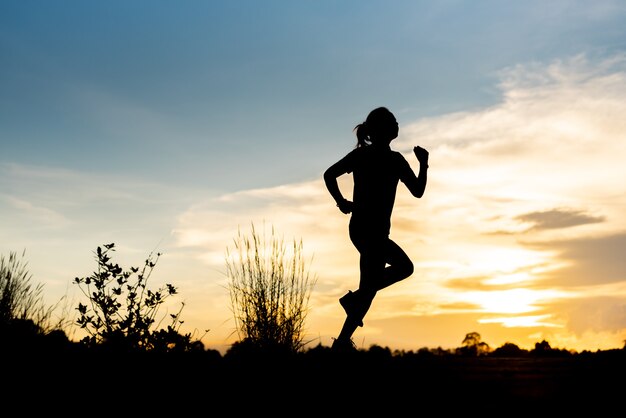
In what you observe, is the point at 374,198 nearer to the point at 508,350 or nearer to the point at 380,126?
the point at 380,126

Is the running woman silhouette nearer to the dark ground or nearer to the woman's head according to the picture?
the woman's head

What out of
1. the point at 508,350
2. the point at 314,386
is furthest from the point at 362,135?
the point at 508,350

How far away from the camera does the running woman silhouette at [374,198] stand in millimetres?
4516

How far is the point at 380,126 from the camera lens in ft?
15.1

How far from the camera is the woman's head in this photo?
4609mm

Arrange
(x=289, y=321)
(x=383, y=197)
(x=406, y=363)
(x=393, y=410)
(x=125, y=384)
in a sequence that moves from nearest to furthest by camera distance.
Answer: (x=393, y=410), (x=125, y=384), (x=383, y=197), (x=406, y=363), (x=289, y=321)

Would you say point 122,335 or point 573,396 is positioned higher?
point 122,335

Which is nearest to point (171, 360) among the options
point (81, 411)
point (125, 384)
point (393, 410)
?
point (125, 384)

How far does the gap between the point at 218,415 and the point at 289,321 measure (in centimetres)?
383

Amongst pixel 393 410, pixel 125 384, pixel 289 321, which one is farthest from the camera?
pixel 289 321

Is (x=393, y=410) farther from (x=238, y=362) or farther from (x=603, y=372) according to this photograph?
(x=238, y=362)

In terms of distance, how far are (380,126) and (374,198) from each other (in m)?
0.57

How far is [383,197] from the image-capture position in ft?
14.8

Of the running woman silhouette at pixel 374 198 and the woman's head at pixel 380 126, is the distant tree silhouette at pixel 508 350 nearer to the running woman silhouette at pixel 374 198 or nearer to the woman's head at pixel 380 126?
the running woman silhouette at pixel 374 198
